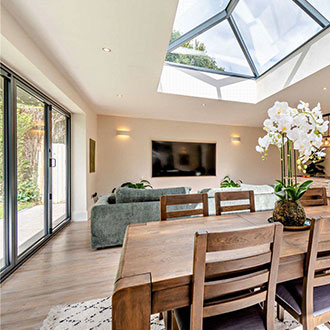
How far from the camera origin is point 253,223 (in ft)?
4.62

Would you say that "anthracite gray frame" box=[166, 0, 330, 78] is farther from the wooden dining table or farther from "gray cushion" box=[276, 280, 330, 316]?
"gray cushion" box=[276, 280, 330, 316]

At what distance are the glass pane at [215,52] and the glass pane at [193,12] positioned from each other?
233 mm

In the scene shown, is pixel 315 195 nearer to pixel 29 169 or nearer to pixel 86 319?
pixel 86 319

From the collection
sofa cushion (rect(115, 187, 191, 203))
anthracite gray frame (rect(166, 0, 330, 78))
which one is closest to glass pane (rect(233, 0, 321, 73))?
anthracite gray frame (rect(166, 0, 330, 78))

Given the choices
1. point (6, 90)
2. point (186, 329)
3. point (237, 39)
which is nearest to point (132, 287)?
point (186, 329)

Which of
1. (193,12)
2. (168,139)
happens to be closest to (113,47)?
(193,12)

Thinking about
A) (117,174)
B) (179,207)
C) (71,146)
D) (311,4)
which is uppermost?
(311,4)

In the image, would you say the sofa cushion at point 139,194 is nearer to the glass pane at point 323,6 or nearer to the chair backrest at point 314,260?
the chair backrest at point 314,260

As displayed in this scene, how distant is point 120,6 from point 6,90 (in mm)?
1504

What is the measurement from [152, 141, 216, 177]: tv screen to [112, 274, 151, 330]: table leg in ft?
14.7

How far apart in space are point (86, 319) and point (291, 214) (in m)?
1.77

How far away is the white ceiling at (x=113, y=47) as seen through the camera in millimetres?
1488

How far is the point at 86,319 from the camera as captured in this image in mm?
1372

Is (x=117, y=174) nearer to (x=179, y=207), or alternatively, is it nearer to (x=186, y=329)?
(x=179, y=207)
